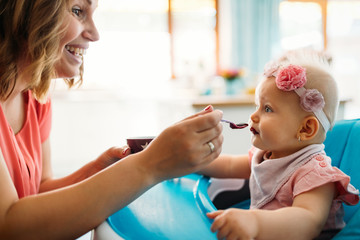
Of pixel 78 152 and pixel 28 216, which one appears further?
pixel 78 152

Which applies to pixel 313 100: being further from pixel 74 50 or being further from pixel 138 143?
pixel 74 50

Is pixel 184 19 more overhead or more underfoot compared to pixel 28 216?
more overhead

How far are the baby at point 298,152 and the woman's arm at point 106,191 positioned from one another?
15cm

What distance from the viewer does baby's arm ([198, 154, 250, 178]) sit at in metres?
1.18

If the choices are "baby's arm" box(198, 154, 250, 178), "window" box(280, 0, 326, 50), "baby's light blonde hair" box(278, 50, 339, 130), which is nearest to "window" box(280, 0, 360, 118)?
"window" box(280, 0, 326, 50)

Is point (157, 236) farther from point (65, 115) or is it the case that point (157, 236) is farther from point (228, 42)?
point (228, 42)

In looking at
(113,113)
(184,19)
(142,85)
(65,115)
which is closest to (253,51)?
(184,19)

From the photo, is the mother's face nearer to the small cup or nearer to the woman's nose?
the woman's nose

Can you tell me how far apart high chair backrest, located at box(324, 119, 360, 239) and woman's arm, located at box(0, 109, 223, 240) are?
46cm

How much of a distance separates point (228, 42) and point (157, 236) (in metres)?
5.59

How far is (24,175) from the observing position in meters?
1.04

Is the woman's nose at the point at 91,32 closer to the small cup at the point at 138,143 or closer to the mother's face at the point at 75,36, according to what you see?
the mother's face at the point at 75,36

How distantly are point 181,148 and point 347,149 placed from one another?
0.55 m

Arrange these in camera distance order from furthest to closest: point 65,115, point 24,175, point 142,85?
point 142,85
point 65,115
point 24,175
